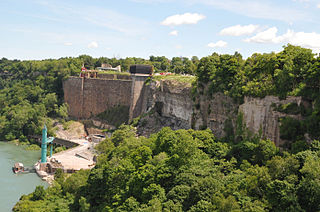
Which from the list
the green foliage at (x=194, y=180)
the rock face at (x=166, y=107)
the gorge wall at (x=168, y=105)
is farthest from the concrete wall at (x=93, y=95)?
the green foliage at (x=194, y=180)

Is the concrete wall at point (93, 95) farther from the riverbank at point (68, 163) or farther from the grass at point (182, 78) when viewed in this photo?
the riverbank at point (68, 163)

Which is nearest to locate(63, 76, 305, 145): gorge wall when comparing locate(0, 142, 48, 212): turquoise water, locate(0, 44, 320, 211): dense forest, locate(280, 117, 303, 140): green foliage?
locate(280, 117, 303, 140): green foliage

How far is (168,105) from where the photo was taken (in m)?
43.8

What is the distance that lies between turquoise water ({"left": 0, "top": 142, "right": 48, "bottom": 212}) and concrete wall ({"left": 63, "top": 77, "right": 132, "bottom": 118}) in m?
12.0

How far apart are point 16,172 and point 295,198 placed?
107 ft

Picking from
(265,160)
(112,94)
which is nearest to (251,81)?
(265,160)

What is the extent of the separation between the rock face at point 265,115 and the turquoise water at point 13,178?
21.3 meters

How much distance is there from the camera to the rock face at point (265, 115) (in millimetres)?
22047

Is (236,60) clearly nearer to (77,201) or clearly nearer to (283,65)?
(283,65)

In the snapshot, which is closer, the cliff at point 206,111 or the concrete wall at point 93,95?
the cliff at point 206,111

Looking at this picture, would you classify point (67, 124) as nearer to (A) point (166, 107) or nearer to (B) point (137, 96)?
(B) point (137, 96)

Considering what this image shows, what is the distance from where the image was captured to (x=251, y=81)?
25.9 meters

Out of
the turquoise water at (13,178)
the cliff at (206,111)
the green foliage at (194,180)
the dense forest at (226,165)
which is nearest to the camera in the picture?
the green foliage at (194,180)

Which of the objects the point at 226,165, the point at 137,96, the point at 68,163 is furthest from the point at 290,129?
the point at 137,96
